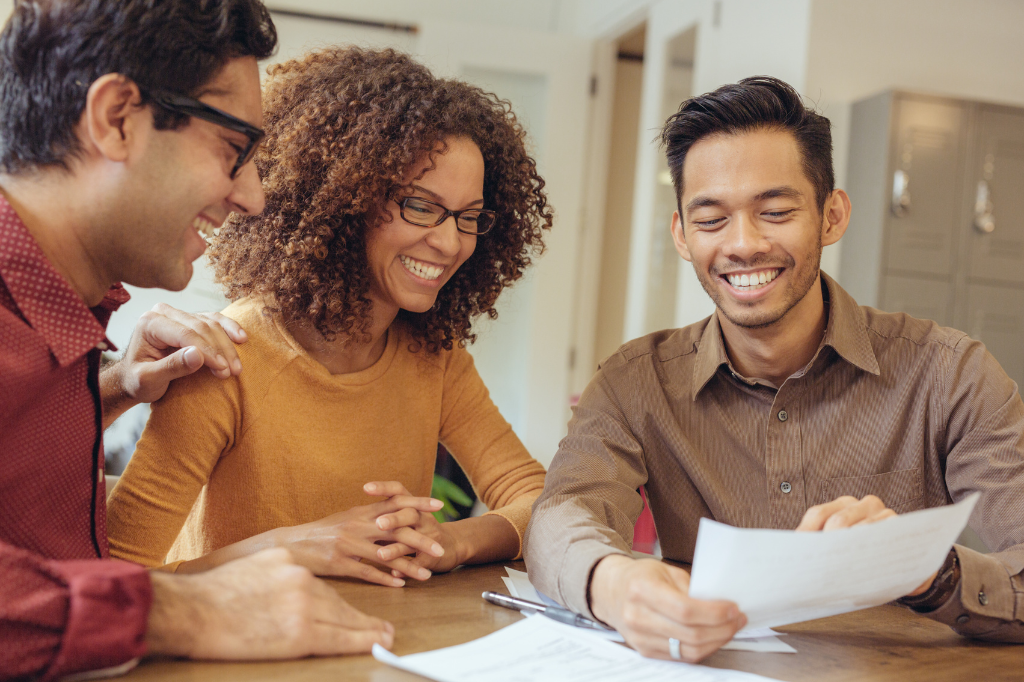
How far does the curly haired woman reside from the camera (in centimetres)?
130

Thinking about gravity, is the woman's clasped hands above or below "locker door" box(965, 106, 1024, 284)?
below

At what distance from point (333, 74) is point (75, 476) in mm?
850

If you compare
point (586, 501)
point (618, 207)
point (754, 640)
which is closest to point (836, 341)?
point (586, 501)

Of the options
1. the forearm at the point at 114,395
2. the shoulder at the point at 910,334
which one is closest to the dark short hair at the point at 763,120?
the shoulder at the point at 910,334

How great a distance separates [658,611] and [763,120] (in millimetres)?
904

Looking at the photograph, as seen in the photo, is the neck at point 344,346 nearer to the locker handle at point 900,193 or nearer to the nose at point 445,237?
the nose at point 445,237

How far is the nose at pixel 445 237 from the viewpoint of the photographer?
149 centimetres

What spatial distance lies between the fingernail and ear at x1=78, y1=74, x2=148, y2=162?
334 mm

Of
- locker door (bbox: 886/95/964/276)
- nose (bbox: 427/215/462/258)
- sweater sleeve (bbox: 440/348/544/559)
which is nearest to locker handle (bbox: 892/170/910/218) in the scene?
locker door (bbox: 886/95/964/276)

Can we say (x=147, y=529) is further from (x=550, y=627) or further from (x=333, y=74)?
(x=333, y=74)

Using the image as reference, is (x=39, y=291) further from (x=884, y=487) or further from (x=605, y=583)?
(x=884, y=487)

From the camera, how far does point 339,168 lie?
1463mm

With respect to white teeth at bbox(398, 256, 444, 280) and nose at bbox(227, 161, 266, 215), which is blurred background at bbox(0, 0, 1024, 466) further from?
nose at bbox(227, 161, 266, 215)

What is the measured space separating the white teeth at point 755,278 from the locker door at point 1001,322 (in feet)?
6.73
